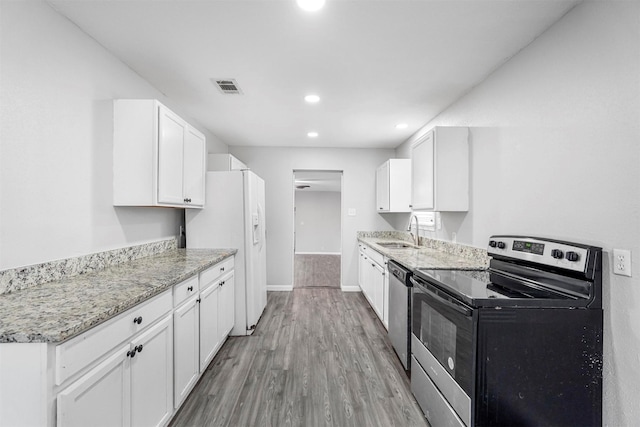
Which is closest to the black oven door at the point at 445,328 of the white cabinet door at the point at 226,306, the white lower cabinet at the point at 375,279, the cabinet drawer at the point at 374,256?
the white lower cabinet at the point at 375,279

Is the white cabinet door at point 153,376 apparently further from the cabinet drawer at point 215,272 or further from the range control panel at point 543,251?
the range control panel at point 543,251

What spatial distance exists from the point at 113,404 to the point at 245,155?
417 cm

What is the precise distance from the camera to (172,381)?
72.7 inches

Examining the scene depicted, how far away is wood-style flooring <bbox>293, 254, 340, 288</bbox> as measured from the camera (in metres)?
5.55

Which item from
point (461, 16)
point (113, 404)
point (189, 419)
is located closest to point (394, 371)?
point (189, 419)

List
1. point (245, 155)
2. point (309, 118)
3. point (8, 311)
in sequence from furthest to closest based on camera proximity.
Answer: point (245, 155) → point (309, 118) → point (8, 311)

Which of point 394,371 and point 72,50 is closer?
point 72,50

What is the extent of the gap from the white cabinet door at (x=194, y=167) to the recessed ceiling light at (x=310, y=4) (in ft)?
5.20

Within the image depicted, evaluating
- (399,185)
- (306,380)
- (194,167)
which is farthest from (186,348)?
(399,185)

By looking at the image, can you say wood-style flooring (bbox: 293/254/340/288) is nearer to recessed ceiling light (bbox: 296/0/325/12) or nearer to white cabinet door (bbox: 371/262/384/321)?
white cabinet door (bbox: 371/262/384/321)

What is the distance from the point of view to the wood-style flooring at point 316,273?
18.2ft

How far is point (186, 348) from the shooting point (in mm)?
2037

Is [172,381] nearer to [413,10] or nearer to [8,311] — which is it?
[8,311]

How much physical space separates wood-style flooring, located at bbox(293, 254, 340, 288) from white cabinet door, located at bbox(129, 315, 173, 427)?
3.65 metres
